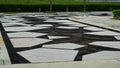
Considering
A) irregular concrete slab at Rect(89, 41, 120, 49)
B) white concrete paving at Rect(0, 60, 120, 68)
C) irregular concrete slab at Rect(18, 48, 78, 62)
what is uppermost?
white concrete paving at Rect(0, 60, 120, 68)

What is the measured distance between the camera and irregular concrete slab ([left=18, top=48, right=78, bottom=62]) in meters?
7.10

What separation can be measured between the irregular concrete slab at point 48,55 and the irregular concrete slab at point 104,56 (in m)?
0.40

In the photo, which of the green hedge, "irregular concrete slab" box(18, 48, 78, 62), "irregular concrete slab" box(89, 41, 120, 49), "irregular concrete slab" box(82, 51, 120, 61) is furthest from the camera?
the green hedge

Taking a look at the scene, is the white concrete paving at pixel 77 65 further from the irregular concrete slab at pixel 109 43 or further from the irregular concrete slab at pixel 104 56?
the irregular concrete slab at pixel 109 43

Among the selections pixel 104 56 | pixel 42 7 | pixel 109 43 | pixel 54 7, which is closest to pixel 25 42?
pixel 109 43

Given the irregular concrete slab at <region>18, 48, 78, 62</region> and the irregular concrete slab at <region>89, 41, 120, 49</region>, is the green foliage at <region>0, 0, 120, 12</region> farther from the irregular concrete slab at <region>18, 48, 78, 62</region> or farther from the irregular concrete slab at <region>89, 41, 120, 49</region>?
the irregular concrete slab at <region>18, 48, 78, 62</region>

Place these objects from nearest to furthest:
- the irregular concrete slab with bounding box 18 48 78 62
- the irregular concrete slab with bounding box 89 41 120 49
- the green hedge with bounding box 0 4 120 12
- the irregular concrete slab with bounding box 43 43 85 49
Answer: the irregular concrete slab with bounding box 18 48 78 62, the irregular concrete slab with bounding box 43 43 85 49, the irregular concrete slab with bounding box 89 41 120 49, the green hedge with bounding box 0 4 120 12

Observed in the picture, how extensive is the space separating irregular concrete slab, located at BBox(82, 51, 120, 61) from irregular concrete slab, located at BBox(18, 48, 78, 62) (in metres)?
0.40

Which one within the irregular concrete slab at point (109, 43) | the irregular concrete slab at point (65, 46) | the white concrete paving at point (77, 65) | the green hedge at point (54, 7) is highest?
the white concrete paving at point (77, 65)

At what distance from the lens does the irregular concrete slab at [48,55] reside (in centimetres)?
710

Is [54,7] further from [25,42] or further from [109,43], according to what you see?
[109,43]

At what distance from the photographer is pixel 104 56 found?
7516 mm

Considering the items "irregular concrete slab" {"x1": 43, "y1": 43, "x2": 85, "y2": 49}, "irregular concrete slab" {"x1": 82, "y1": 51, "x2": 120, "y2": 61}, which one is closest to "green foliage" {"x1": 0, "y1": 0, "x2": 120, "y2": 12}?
"irregular concrete slab" {"x1": 43, "y1": 43, "x2": 85, "y2": 49}

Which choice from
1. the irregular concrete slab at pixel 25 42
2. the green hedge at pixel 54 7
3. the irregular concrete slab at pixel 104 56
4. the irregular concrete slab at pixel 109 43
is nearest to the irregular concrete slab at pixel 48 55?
the irregular concrete slab at pixel 104 56
